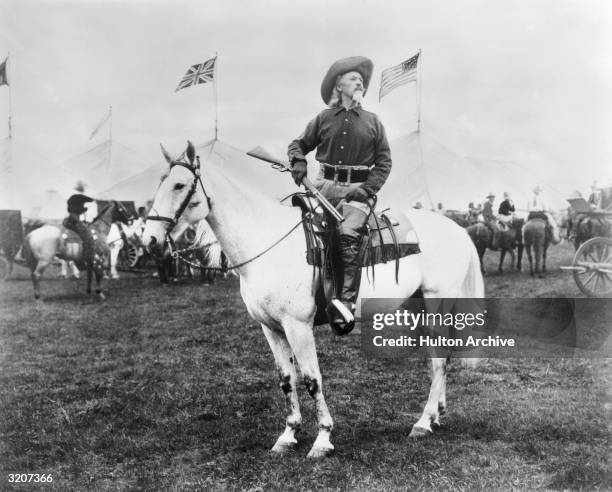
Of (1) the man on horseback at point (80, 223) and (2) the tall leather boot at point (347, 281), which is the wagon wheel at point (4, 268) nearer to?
(1) the man on horseback at point (80, 223)

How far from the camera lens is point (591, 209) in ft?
33.0

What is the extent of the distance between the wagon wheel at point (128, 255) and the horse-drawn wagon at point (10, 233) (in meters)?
3.34

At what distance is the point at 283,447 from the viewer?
411 centimetres

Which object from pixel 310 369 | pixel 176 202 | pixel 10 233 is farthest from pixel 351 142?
pixel 10 233

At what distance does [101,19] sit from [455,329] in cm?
473

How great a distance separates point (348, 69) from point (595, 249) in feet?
21.1

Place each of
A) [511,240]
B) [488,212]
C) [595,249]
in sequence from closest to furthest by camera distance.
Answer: [595,249] → [511,240] → [488,212]

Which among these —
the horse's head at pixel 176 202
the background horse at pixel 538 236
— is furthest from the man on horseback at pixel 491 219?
the horse's head at pixel 176 202

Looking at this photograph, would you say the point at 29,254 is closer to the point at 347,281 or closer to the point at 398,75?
the point at 398,75

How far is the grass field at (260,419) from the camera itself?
3.71 m

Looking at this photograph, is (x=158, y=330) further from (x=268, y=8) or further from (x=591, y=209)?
(x=591, y=209)

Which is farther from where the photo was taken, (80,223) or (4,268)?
(4,268)

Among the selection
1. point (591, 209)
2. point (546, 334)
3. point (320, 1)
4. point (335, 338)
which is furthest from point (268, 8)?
point (591, 209)

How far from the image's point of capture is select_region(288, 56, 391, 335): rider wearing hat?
4230mm
